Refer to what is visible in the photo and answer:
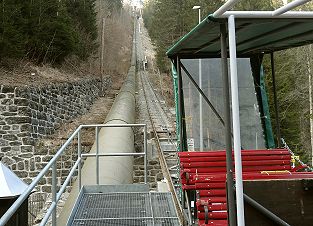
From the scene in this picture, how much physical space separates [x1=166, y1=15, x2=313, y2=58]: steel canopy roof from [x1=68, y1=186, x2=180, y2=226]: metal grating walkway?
7.53 feet

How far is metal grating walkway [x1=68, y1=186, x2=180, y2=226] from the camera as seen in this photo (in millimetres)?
4863

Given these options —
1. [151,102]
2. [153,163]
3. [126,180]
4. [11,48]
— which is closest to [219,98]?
[126,180]

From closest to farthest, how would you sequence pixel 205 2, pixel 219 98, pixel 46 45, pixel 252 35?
pixel 252 35, pixel 219 98, pixel 46 45, pixel 205 2

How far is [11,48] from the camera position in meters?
14.3

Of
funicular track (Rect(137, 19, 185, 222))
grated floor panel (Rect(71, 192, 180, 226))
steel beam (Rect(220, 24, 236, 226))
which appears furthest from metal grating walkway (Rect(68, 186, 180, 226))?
steel beam (Rect(220, 24, 236, 226))

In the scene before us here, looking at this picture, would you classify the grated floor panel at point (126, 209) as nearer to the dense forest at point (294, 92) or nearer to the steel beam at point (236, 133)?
the steel beam at point (236, 133)

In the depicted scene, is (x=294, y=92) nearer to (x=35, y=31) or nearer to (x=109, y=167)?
(x=35, y=31)

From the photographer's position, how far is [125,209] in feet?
17.5

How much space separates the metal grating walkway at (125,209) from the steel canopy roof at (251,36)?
230 centimetres

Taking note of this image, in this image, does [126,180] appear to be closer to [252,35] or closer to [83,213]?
[83,213]

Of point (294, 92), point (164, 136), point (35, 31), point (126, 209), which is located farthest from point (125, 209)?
point (294, 92)

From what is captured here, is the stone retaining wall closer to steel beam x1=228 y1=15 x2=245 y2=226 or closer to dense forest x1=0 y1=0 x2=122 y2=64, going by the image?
dense forest x1=0 y1=0 x2=122 y2=64

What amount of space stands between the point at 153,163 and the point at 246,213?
9702 mm

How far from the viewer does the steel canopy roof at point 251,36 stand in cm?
343
